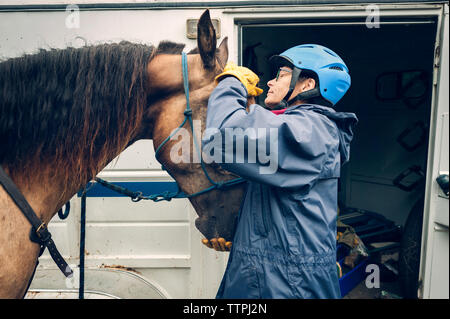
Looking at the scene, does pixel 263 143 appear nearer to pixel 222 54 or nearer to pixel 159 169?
pixel 222 54

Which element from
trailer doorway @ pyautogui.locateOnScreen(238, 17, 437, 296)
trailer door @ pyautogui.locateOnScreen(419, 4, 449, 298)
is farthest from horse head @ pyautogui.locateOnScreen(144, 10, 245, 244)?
trailer doorway @ pyautogui.locateOnScreen(238, 17, 437, 296)

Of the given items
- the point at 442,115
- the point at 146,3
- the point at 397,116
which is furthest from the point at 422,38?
the point at 146,3

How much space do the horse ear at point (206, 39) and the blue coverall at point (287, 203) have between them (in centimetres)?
14

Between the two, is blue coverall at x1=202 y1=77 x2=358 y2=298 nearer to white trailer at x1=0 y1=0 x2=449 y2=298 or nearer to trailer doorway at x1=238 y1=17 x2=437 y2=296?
white trailer at x1=0 y1=0 x2=449 y2=298

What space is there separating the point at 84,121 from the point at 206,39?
555 millimetres

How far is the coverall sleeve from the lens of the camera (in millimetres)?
944

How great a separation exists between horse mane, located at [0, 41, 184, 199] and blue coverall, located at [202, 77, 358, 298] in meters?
0.36

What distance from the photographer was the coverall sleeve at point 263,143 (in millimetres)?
944

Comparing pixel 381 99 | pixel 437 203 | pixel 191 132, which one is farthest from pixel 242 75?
pixel 381 99

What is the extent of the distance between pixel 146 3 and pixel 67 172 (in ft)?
4.28

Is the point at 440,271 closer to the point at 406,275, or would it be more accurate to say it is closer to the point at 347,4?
the point at 406,275

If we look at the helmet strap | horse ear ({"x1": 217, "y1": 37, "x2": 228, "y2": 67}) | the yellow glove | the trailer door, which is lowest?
the trailer door

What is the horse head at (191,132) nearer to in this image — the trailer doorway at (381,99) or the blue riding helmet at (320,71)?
the blue riding helmet at (320,71)

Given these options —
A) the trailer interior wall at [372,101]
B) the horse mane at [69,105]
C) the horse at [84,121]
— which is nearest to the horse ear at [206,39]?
the horse at [84,121]
